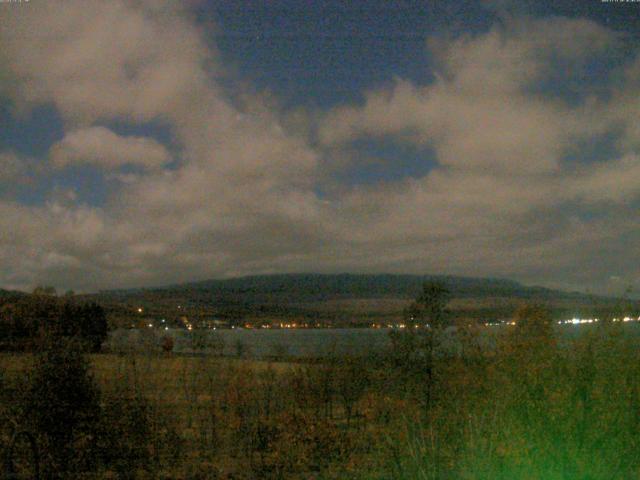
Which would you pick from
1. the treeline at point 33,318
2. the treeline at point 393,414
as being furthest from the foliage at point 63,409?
the treeline at point 33,318

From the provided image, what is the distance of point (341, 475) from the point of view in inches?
365

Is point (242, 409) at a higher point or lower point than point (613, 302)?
lower

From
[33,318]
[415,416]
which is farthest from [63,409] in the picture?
[33,318]

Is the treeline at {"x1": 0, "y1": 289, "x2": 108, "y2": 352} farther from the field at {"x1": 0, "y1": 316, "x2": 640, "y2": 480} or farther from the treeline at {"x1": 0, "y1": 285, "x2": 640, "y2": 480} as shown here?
the field at {"x1": 0, "y1": 316, "x2": 640, "y2": 480}

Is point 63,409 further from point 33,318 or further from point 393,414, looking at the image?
point 33,318

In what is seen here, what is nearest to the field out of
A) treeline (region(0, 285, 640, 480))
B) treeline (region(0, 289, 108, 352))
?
treeline (region(0, 285, 640, 480))

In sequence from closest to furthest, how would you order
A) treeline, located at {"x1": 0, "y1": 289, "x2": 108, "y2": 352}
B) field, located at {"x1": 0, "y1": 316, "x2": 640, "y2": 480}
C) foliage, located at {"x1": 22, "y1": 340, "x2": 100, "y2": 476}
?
field, located at {"x1": 0, "y1": 316, "x2": 640, "y2": 480}, foliage, located at {"x1": 22, "y1": 340, "x2": 100, "y2": 476}, treeline, located at {"x1": 0, "y1": 289, "x2": 108, "y2": 352}

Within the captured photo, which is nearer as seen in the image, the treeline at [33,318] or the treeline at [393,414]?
the treeline at [393,414]

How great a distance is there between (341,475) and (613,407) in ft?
13.2

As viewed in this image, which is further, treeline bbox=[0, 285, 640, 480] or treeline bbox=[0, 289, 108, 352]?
treeline bbox=[0, 289, 108, 352]

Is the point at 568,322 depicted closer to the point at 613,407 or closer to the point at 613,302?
the point at 613,302

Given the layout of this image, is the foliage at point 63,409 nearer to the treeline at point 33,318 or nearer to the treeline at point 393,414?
the treeline at point 393,414

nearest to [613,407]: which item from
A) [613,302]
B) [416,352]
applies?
[613,302]

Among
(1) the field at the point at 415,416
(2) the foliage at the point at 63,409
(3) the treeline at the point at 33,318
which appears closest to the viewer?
(1) the field at the point at 415,416
